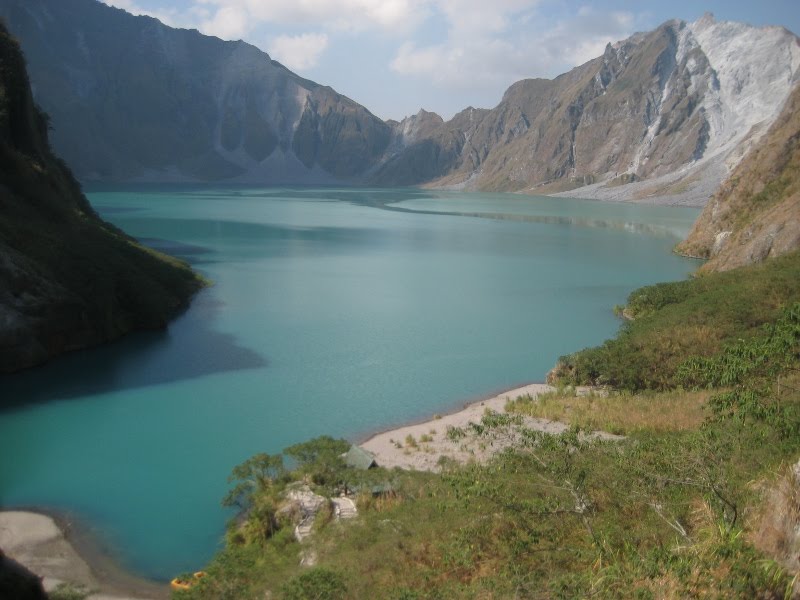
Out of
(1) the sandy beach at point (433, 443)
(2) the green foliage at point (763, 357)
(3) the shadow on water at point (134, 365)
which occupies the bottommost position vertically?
(3) the shadow on water at point (134, 365)

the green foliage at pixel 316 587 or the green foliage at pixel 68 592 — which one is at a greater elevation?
the green foliage at pixel 316 587

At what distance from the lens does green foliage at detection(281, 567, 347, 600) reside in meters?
7.81

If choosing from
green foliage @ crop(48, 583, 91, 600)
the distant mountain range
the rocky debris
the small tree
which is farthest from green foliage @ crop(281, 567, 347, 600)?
the distant mountain range

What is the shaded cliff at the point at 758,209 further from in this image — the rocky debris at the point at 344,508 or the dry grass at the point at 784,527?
the dry grass at the point at 784,527

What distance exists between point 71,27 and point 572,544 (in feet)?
683

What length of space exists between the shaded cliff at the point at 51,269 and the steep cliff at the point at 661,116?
314 ft

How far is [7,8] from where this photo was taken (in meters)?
159

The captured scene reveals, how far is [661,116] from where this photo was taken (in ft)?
493

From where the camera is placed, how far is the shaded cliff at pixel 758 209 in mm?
34625

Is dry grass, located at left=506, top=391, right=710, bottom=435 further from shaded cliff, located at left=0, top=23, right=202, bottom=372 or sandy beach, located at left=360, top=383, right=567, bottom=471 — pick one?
shaded cliff, located at left=0, top=23, right=202, bottom=372

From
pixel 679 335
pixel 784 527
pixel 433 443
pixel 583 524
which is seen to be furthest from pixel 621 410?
pixel 784 527

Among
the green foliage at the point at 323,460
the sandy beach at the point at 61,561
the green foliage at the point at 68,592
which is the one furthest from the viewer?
the green foliage at the point at 323,460

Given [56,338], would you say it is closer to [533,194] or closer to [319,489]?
[319,489]

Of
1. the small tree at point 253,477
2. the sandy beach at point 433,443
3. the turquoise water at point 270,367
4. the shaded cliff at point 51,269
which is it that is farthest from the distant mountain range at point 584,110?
the small tree at point 253,477
